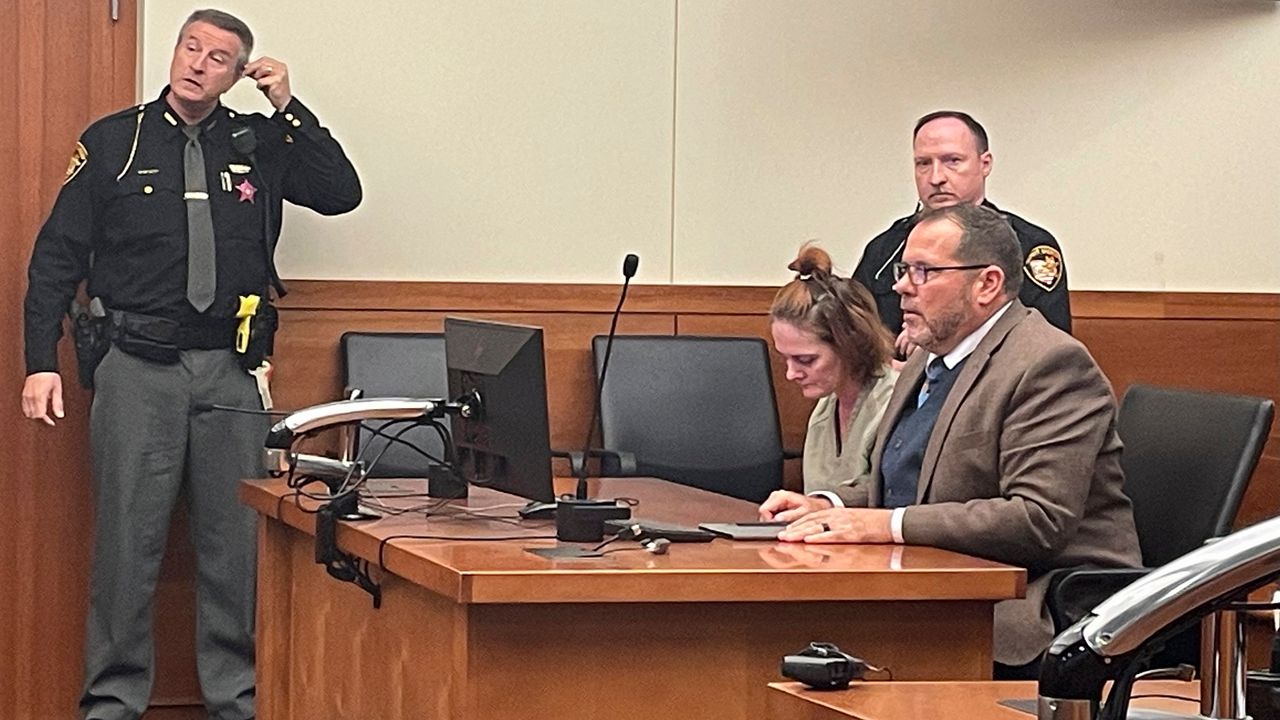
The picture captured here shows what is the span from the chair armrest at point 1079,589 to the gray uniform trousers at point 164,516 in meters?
2.35

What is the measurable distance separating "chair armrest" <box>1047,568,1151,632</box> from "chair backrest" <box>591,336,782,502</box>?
2.09m

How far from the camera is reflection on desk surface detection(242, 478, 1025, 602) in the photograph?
278cm

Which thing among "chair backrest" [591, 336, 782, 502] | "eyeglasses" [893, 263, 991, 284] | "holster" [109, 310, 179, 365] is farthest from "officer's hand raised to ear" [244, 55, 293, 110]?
"eyeglasses" [893, 263, 991, 284]

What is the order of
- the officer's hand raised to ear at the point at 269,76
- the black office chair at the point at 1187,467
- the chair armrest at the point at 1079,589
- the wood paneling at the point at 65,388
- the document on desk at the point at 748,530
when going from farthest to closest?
the wood paneling at the point at 65,388, the officer's hand raised to ear at the point at 269,76, the black office chair at the point at 1187,467, the chair armrest at the point at 1079,589, the document on desk at the point at 748,530

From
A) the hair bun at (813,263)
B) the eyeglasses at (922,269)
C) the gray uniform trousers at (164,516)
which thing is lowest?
the gray uniform trousers at (164,516)

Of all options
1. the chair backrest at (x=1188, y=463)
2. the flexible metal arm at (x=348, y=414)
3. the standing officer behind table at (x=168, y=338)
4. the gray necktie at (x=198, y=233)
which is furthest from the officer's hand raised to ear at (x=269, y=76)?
the chair backrest at (x=1188, y=463)

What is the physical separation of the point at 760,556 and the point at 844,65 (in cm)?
304

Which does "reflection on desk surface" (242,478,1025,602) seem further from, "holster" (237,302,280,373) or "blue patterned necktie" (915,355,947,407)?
"holster" (237,302,280,373)

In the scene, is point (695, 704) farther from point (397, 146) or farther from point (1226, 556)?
point (397, 146)

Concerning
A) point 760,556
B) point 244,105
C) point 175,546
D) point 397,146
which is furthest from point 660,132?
point 760,556

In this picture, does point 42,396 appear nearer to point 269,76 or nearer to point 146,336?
point 146,336

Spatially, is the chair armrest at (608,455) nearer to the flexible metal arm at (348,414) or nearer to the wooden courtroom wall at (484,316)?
the wooden courtroom wall at (484,316)

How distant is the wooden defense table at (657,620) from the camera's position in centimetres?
280

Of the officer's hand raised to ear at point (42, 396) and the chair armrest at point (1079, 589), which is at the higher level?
the officer's hand raised to ear at point (42, 396)
